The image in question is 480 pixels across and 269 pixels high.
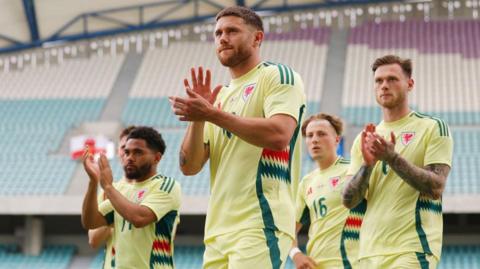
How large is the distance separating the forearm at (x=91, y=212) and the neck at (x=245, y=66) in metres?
2.04

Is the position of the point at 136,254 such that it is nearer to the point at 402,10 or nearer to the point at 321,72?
the point at 321,72

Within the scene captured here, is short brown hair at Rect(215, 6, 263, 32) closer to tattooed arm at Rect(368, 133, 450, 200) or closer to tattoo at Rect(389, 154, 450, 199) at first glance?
tattooed arm at Rect(368, 133, 450, 200)

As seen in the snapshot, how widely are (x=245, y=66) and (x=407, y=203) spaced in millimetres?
1635

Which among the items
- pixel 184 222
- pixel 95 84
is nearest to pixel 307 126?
pixel 184 222

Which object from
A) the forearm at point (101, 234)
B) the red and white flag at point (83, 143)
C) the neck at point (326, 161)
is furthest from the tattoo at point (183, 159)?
the red and white flag at point (83, 143)

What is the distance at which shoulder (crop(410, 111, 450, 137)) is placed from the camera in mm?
6406

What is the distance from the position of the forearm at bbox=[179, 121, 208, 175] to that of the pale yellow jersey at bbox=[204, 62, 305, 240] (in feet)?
0.31

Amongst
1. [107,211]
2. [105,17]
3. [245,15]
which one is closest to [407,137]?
[245,15]

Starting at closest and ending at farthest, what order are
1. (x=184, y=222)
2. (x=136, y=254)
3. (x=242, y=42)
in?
(x=242, y=42) < (x=136, y=254) < (x=184, y=222)

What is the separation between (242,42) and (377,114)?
20.6 metres

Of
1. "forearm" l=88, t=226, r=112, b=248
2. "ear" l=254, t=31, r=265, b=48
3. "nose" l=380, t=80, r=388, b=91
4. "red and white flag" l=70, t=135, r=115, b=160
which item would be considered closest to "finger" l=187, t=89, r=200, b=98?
"ear" l=254, t=31, r=265, b=48

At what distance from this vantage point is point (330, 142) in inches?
349

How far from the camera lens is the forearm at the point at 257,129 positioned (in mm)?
4859

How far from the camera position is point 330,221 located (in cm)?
873
